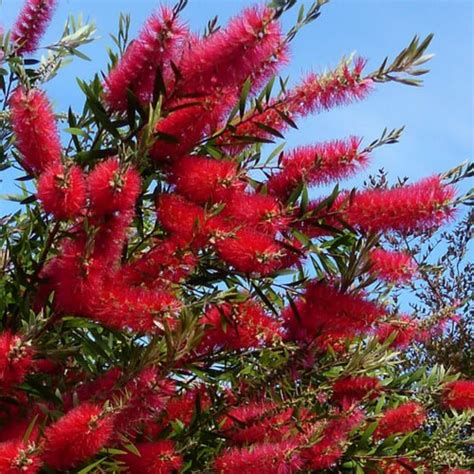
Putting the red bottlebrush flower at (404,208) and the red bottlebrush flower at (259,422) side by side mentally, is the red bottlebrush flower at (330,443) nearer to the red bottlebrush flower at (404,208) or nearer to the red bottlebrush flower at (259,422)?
the red bottlebrush flower at (259,422)

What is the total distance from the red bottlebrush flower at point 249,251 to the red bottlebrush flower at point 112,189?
229mm

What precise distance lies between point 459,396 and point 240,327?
28.2 inches

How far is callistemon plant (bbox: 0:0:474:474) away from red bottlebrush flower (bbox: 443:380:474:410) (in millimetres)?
77

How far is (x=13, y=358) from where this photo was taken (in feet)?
5.88

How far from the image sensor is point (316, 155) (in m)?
2.18

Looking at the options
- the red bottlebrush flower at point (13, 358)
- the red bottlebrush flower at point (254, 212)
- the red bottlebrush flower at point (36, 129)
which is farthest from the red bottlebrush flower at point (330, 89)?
the red bottlebrush flower at point (13, 358)

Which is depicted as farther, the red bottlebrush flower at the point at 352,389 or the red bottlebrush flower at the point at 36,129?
the red bottlebrush flower at the point at 352,389

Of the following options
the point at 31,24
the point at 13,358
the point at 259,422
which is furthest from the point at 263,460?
the point at 31,24

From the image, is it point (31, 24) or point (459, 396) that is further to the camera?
point (31, 24)

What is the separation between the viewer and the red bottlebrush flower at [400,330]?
7.39 feet

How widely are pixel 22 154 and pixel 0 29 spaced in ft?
1.85

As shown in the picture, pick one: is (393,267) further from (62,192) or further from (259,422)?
(62,192)

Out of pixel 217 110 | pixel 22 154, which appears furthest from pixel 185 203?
pixel 22 154

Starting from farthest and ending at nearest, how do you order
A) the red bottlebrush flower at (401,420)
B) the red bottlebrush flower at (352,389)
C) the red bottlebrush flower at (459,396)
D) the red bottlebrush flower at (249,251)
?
the red bottlebrush flower at (459,396), the red bottlebrush flower at (401,420), the red bottlebrush flower at (352,389), the red bottlebrush flower at (249,251)
